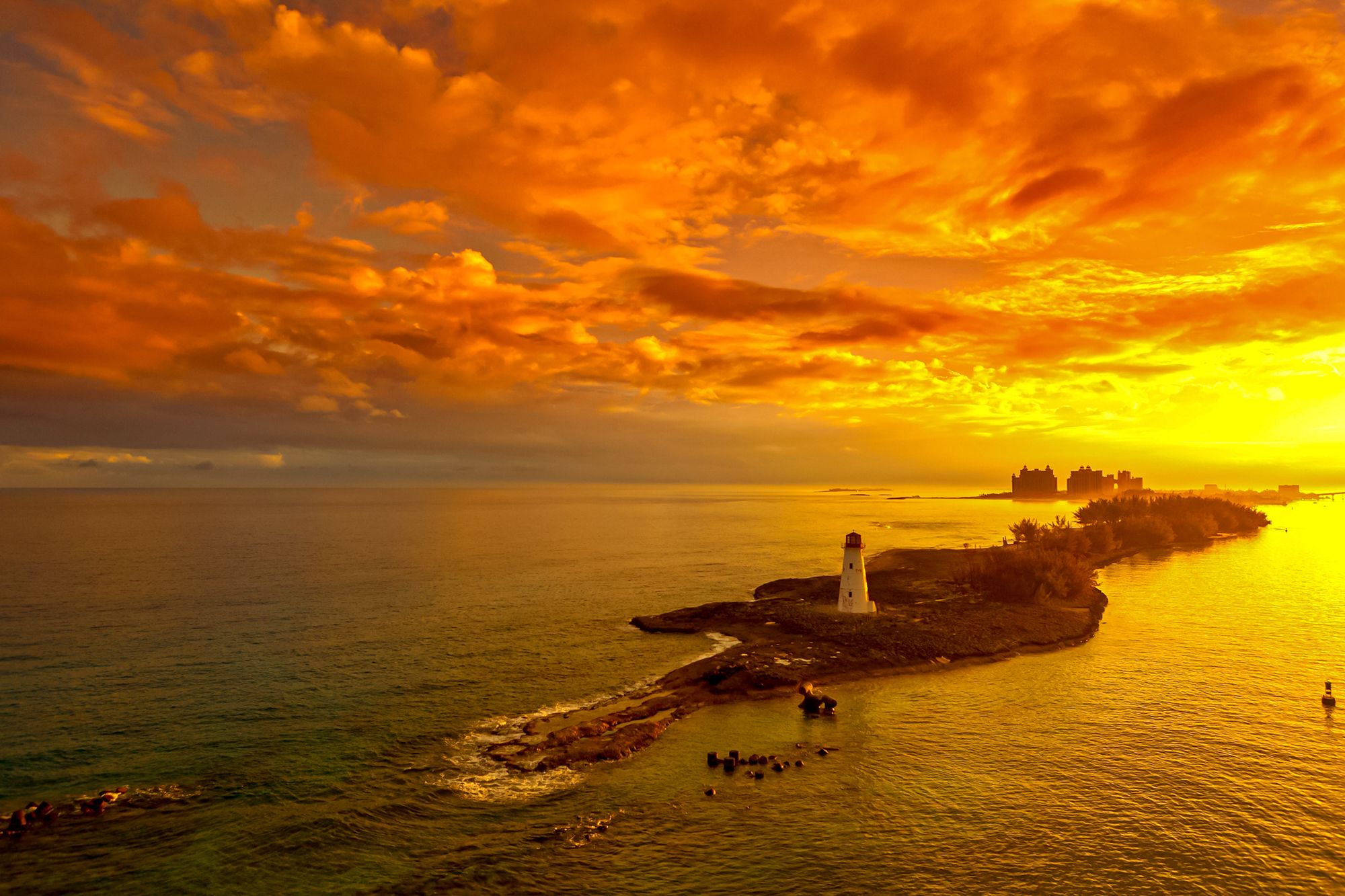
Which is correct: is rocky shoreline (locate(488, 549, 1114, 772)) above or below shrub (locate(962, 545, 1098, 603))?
below

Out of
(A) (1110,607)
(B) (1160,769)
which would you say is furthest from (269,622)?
(A) (1110,607)

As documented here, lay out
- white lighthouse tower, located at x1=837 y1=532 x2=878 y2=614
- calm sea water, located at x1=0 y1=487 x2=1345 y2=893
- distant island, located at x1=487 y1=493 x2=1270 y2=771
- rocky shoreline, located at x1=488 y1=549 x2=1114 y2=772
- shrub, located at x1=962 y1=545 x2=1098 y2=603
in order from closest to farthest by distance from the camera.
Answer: calm sea water, located at x1=0 y1=487 x2=1345 y2=893
rocky shoreline, located at x1=488 y1=549 x2=1114 y2=772
distant island, located at x1=487 y1=493 x2=1270 y2=771
white lighthouse tower, located at x1=837 y1=532 x2=878 y2=614
shrub, located at x1=962 y1=545 x2=1098 y2=603

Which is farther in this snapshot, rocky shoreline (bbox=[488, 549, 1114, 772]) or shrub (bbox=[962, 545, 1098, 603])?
shrub (bbox=[962, 545, 1098, 603])

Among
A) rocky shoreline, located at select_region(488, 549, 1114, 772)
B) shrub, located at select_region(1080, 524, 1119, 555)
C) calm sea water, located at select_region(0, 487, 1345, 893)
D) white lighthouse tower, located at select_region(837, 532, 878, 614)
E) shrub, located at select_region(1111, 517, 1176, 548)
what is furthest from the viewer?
shrub, located at select_region(1111, 517, 1176, 548)

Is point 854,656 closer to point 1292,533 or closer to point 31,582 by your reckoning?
point 31,582

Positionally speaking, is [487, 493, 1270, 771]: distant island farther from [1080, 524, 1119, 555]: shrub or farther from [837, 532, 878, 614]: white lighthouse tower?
[1080, 524, 1119, 555]: shrub

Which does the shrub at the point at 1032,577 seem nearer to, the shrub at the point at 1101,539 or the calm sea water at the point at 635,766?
the calm sea water at the point at 635,766

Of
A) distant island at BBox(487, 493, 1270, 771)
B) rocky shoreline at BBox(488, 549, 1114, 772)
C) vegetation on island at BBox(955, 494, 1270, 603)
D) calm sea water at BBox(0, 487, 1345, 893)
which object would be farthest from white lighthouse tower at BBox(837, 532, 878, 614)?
calm sea water at BBox(0, 487, 1345, 893)
